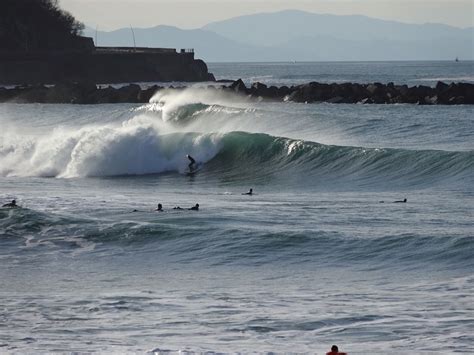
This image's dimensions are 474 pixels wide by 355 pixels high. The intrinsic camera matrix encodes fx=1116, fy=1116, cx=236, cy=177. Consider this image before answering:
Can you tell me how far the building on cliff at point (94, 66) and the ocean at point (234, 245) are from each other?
64925mm

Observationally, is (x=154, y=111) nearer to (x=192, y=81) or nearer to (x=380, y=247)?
(x=380, y=247)

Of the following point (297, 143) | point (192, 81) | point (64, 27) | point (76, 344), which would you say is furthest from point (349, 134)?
point (64, 27)

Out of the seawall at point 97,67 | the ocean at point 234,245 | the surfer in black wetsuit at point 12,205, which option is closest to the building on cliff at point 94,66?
the seawall at point 97,67

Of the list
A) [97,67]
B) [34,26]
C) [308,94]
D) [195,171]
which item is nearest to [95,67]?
[97,67]

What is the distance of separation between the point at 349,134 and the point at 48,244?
67.2ft

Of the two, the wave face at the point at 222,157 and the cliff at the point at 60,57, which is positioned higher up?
the cliff at the point at 60,57

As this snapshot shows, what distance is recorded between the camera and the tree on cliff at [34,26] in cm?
10662

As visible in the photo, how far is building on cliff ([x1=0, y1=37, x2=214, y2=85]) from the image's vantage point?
98.9 m

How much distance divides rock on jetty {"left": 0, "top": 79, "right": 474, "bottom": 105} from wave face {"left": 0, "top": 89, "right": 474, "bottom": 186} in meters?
19.2

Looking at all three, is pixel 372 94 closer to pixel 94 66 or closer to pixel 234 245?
pixel 234 245

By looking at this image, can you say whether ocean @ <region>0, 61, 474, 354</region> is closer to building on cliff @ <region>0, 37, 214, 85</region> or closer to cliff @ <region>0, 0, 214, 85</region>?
building on cliff @ <region>0, 37, 214, 85</region>

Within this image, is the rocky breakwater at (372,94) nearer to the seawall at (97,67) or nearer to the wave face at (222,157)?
the wave face at (222,157)

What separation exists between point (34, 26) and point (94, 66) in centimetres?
1068

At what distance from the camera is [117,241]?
18672mm
